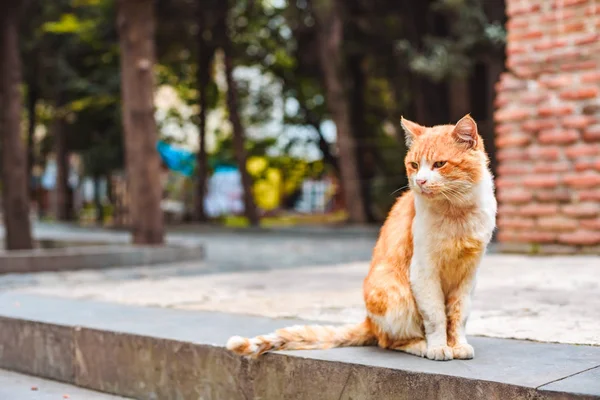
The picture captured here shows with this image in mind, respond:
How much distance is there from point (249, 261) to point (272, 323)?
267 inches

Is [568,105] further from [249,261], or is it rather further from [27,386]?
[27,386]

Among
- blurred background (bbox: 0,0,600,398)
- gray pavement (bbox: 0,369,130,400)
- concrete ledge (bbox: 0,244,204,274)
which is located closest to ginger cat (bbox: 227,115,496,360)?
blurred background (bbox: 0,0,600,398)

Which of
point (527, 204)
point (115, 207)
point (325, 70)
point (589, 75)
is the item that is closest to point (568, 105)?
point (589, 75)

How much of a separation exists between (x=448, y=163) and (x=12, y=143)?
27.0 feet

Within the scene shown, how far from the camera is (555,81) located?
→ 8.59 m

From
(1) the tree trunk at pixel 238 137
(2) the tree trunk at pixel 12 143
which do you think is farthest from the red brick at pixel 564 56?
(1) the tree trunk at pixel 238 137

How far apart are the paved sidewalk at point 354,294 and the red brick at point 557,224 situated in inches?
15.2

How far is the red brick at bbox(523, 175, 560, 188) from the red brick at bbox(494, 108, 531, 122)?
0.64m

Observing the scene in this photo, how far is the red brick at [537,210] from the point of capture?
862cm

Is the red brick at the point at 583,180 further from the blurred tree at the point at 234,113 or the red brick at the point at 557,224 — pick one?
the blurred tree at the point at 234,113

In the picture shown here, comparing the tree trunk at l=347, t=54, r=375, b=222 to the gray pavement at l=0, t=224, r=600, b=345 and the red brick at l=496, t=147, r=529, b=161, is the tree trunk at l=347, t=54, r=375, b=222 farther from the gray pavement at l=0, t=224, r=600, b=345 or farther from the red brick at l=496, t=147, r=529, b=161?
the red brick at l=496, t=147, r=529, b=161

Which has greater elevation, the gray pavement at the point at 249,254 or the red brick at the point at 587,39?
the red brick at the point at 587,39

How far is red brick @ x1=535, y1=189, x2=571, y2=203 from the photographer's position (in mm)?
8492

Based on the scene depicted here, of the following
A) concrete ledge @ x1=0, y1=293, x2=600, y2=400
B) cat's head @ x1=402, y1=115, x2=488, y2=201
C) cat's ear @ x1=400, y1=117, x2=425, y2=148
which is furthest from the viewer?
cat's ear @ x1=400, y1=117, x2=425, y2=148
